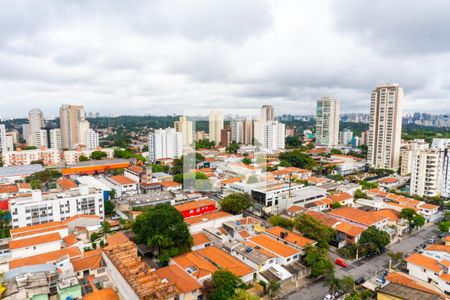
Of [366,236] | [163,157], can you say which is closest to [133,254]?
[366,236]

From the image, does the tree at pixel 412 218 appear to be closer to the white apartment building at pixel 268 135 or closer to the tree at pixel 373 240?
the tree at pixel 373 240

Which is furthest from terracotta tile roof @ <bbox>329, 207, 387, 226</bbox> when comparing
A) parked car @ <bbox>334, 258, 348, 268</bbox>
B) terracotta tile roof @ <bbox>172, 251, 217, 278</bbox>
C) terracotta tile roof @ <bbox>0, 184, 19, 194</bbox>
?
terracotta tile roof @ <bbox>0, 184, 19, 194</bbox>

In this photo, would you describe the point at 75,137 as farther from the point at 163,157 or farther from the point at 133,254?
the point at 133,254

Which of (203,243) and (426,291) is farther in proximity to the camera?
(203,243)

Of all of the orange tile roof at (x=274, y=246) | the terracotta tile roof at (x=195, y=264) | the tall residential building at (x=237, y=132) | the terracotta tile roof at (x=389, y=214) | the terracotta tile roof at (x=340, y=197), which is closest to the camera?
the terracotta tile roof at (x=195, y=264)

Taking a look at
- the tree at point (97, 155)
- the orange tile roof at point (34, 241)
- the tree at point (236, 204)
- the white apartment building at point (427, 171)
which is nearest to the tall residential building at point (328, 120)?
the white apartment building at point (427, 171)
